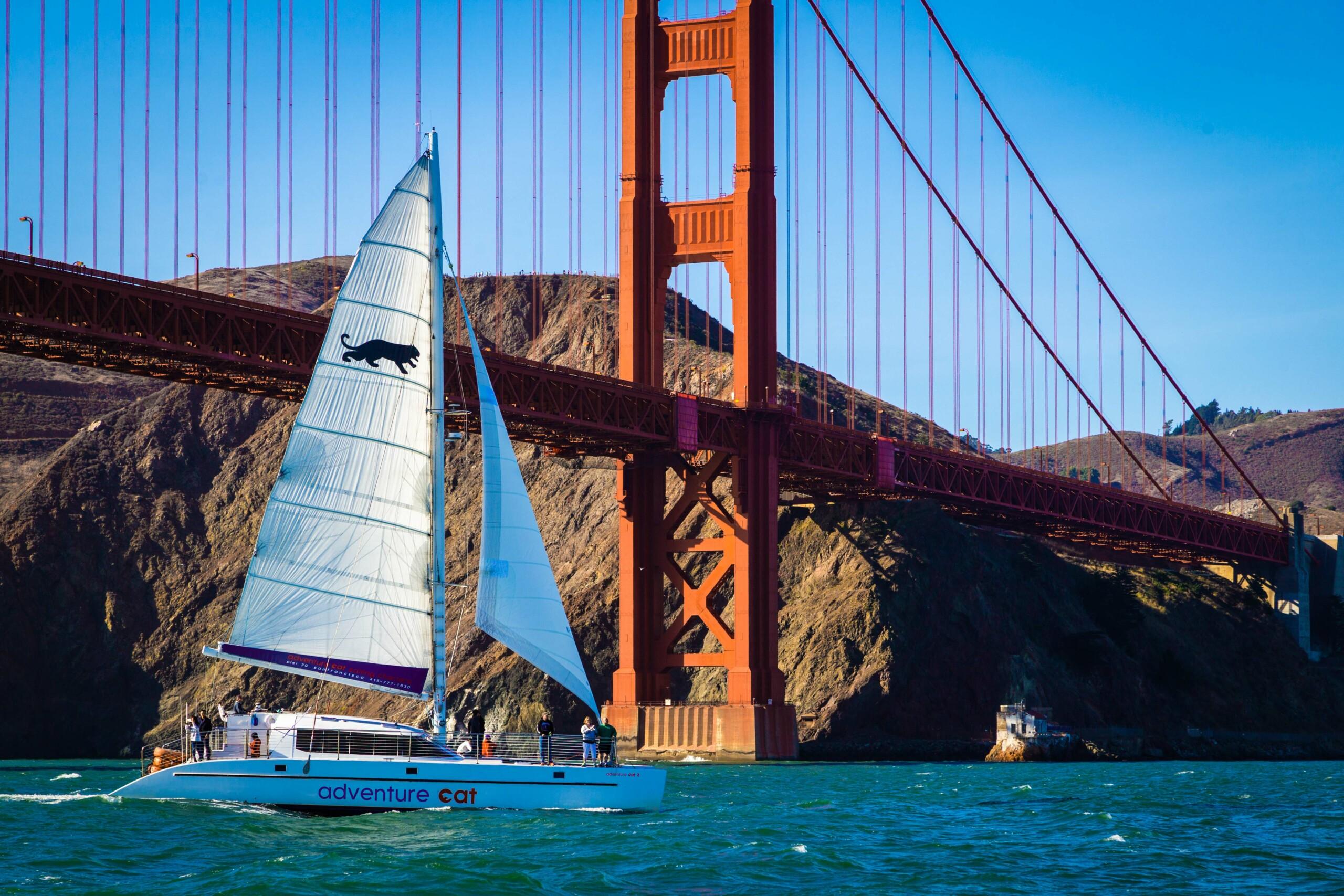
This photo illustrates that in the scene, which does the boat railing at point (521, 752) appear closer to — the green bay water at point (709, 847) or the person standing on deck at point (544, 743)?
the person standing on deck at point (544, 743)

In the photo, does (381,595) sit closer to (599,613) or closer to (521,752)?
(521,752)

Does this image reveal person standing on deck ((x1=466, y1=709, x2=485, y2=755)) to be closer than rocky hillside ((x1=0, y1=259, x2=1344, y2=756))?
Yes

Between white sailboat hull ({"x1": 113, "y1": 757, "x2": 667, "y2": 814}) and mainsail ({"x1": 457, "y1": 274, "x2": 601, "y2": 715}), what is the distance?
1779 millimetres

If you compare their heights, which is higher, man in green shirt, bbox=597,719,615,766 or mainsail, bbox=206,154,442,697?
mainsail, bbox=206,154,442,697

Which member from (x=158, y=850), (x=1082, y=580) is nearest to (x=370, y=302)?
(x=158, y=850)

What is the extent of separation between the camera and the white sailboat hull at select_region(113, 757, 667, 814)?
3262 centimetres

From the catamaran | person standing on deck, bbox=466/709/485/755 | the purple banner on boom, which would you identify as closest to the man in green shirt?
the catamaran

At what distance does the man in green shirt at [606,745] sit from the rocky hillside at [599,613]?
3544cm

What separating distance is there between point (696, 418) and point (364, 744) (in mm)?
32302

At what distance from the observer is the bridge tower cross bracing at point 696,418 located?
65.9 meters

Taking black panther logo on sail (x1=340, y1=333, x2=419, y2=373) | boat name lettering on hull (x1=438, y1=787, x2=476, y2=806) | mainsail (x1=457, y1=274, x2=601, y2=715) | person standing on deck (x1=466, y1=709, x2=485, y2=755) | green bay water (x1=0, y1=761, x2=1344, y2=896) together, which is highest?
black panther logo on sail (x1=340, y1=333, x2=419, y2=373)

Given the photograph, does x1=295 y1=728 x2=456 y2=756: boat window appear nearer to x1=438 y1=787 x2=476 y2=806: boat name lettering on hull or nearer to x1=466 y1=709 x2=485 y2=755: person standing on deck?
x1=438 y1=787 x2=476 y2=806: boat name lettering on hull

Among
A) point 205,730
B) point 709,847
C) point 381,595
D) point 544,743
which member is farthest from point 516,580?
point 205,730

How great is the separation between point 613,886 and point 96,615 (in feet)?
217
